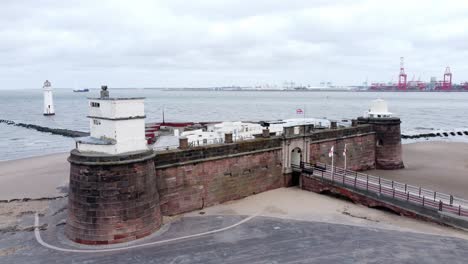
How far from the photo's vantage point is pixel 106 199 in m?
18.6

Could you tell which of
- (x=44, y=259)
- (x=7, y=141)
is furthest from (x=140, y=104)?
(x=7, y=141)

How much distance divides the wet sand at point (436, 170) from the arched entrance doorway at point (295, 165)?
8.65 m

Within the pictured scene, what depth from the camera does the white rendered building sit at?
19.4m

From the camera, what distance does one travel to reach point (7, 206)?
86.6 ft

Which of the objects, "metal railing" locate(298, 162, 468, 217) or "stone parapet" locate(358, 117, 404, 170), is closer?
"metal railing" locate(298, 162, 468, 217)

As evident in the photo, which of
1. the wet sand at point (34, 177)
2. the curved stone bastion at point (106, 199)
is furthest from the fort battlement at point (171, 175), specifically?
the wet sand at point (34, 177)

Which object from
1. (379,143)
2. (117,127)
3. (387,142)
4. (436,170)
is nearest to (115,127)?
(117,127)

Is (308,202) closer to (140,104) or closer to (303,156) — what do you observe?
(303,156)

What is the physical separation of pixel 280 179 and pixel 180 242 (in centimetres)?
Answer: 1092

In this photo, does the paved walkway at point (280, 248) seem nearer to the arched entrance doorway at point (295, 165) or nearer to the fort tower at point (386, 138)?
the arched entrance doorway at point (295, 165)

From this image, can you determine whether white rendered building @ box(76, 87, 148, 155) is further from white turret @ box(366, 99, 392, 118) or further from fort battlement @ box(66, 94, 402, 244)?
white turret @ box(366, 99, 392, 118)

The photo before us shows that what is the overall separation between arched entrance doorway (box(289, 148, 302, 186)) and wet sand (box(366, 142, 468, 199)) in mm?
8652

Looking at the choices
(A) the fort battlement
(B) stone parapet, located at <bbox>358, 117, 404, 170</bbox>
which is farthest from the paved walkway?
(B) stone parapet, located at <bbox>358, 117, 404, 170</bbox>

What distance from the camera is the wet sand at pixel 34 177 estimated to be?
3055 centimetres
